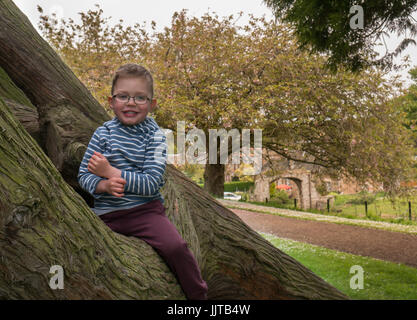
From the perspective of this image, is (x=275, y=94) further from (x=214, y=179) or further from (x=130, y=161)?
(x=130, y=161)

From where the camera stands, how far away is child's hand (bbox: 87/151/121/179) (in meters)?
1.70

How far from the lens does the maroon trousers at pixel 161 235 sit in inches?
71.9

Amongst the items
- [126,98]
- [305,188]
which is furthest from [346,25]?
[305,188]

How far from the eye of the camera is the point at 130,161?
183 centimetres

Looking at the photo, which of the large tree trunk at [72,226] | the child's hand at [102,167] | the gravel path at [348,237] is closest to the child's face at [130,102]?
the child's hand at [102,167]

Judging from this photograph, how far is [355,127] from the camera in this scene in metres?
11.6

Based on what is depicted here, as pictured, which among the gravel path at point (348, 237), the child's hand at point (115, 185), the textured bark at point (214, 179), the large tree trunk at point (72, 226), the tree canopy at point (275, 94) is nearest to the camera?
the large tree trunk at point (72, 226)

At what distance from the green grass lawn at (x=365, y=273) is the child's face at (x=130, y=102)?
4.94 meters

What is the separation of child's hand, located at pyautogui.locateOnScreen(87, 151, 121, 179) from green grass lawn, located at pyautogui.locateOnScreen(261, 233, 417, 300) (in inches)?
196

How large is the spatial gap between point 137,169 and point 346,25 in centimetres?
419

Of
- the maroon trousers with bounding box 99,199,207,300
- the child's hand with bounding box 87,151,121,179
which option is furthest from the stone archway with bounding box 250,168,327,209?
the child's hand with bounding box 87,151,121,179

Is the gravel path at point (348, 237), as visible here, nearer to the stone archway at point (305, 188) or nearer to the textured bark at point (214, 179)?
the textured bark at point (214, 179)
